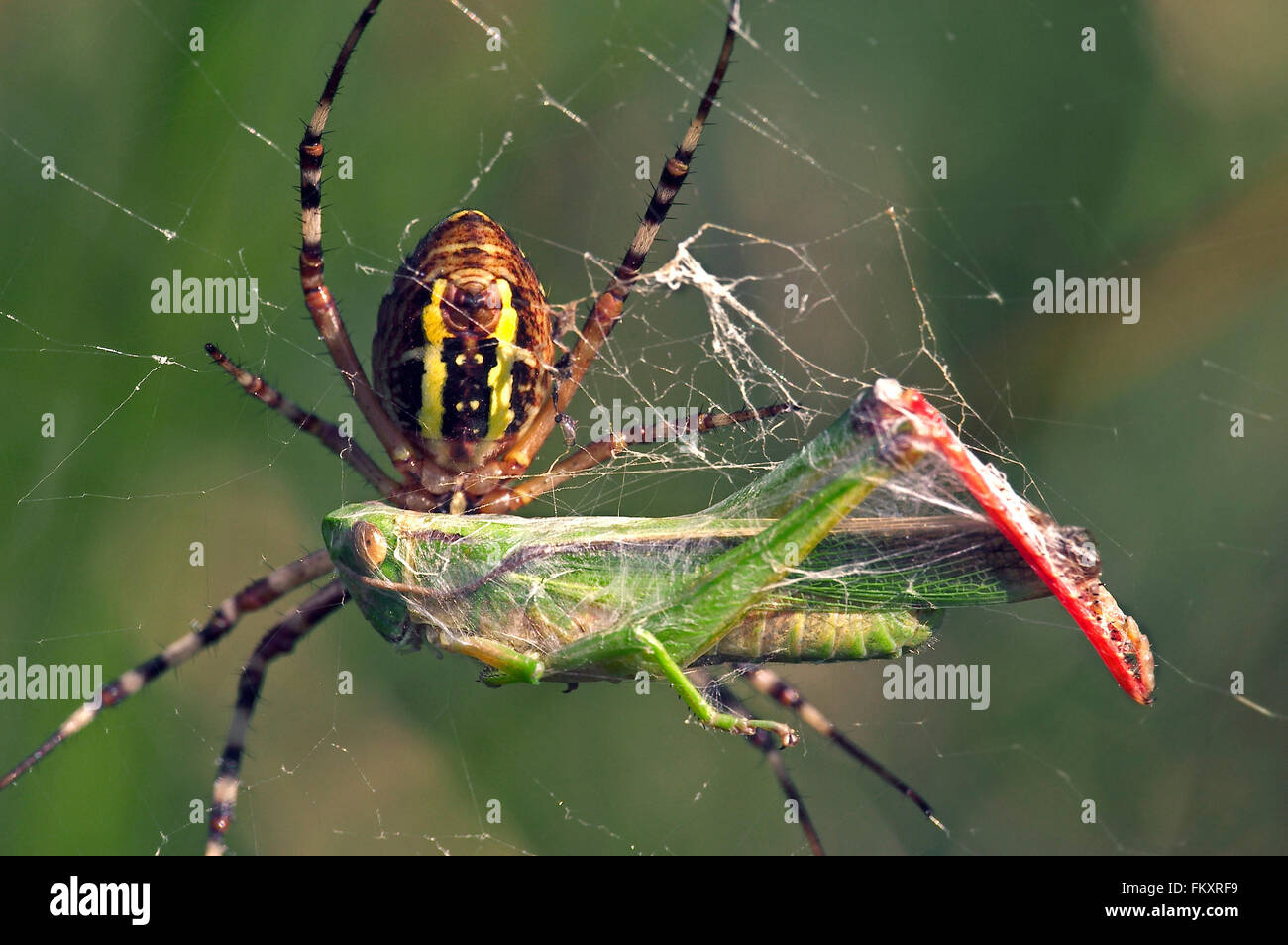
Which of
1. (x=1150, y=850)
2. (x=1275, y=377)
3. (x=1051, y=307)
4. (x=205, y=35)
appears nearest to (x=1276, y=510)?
(x=1275, y=377)

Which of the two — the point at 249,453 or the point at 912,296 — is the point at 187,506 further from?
the point at 912,296

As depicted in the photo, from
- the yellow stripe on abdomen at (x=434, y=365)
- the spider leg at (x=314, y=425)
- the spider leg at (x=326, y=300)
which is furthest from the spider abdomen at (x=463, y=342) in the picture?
the spider leg at (x=314, y=425)

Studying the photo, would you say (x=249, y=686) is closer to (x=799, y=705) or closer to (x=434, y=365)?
(x=434, y=365)

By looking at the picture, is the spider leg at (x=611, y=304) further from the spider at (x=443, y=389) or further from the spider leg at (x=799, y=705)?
the spider leg at (x=799, y=705)

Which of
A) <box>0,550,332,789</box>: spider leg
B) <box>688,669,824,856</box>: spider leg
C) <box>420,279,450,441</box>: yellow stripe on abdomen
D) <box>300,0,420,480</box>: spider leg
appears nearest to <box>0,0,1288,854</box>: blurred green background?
<box>0,550,332,789</box>: spider leg

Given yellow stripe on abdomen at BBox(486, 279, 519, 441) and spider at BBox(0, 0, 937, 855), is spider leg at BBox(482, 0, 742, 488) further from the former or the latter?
yellow stripe on abdomen at BBox(486, 279, 519, 441)
